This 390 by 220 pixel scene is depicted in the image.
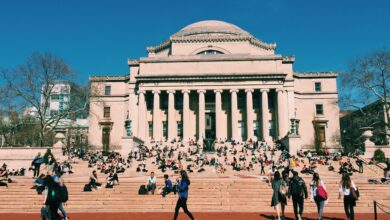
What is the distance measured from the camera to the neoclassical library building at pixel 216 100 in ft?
181

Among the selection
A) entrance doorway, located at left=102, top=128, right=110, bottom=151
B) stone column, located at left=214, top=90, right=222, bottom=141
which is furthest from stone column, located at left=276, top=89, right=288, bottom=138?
entrance doorway, located at left=102, top=128, right=110, bottom=151

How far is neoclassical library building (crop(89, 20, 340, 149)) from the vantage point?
55.1m

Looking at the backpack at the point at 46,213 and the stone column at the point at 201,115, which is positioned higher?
the stone column at the point at 201,115

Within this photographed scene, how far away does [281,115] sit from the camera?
54.3m

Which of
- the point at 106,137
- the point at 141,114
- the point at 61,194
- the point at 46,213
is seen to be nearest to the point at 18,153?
the point at 141,114

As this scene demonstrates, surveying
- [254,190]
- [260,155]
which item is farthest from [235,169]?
[254,190]

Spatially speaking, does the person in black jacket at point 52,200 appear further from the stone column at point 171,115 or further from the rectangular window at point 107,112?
the rectangular window at point 107,112

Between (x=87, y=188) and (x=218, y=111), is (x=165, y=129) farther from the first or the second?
(x=87, y=188)

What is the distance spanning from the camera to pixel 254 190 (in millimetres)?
20531

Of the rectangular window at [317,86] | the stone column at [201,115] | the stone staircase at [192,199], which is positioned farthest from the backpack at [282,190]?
the rectangular window at [317,86]

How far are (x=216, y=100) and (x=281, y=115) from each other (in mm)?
10024

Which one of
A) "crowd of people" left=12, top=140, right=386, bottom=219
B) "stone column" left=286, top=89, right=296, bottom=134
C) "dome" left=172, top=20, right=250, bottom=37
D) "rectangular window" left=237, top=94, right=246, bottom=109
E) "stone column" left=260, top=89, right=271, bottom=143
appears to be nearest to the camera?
"crowd of people" left=12, top=140, right=386, bottom=219

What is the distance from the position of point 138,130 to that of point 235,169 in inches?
1020

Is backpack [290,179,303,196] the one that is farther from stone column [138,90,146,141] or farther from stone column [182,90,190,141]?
stone column [138,90,146,141]
